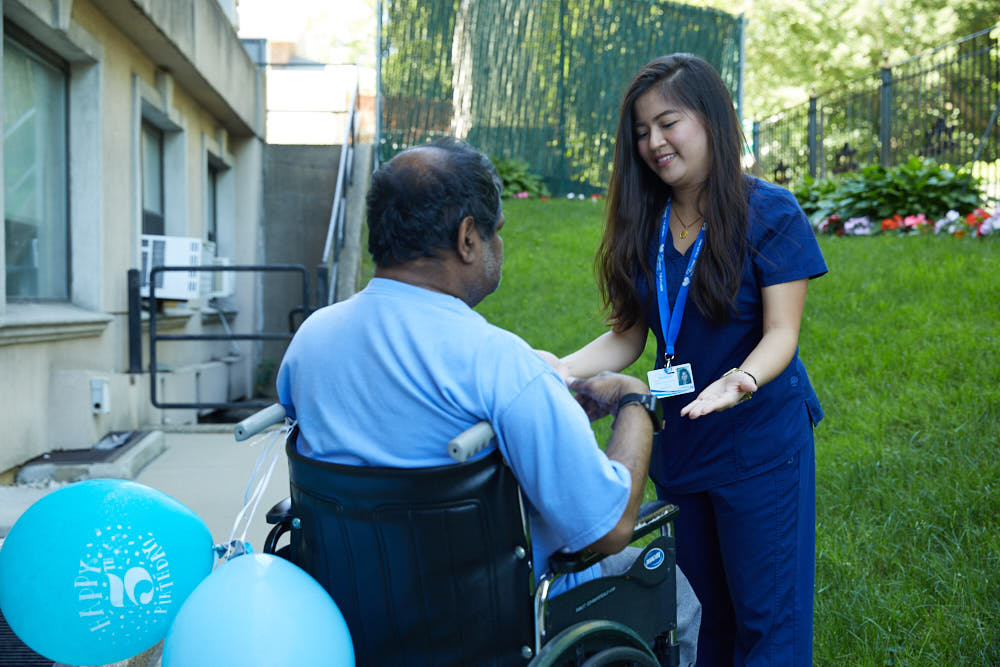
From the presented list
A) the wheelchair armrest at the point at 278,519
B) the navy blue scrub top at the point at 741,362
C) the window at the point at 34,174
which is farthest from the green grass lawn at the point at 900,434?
the window at the point at 34,174

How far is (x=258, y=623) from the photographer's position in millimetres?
1532

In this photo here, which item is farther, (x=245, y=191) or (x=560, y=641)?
(x=245, y=191)

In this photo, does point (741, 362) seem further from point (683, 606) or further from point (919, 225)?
point (919, 225)

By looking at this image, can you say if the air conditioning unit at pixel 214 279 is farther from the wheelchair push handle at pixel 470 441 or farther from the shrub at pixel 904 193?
the wheelchair push handle at pixel 470 441

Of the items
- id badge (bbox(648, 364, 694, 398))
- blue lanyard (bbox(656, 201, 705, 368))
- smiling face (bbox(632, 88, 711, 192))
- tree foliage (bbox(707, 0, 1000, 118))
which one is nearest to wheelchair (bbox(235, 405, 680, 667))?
id badge (bbox(648, 364, 694, 398))

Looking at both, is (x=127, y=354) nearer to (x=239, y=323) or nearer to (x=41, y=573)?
(x=239, y=323)

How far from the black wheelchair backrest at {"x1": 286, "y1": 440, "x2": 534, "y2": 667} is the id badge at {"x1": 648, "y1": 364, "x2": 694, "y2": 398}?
671mm

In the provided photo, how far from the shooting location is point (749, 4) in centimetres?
2883

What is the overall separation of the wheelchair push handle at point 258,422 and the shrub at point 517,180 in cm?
1119

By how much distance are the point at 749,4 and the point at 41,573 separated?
1201 inches

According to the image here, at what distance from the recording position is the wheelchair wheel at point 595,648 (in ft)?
5.46

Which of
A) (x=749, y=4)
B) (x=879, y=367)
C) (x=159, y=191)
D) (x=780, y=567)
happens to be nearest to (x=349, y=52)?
(x=749, y=4)

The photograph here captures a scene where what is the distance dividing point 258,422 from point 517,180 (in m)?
11.6

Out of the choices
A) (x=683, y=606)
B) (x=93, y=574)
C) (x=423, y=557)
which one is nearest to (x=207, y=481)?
(x=93, y=574)
